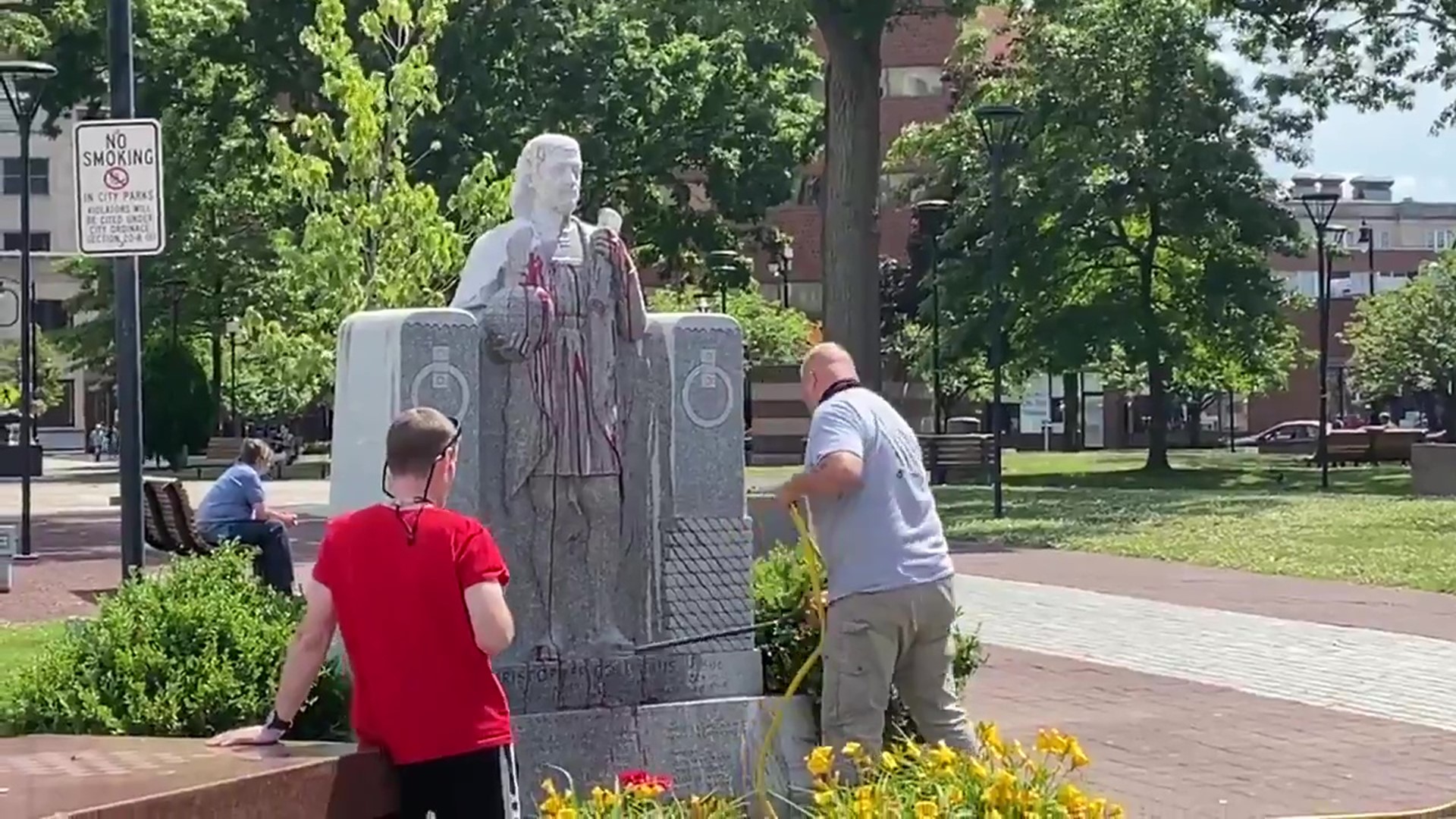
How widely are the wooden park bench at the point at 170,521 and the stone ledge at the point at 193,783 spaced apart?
1026 cm

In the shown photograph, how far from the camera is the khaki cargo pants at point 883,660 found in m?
7.25

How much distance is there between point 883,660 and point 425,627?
7.88 feet

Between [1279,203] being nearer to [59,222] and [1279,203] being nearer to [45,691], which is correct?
[45,691]

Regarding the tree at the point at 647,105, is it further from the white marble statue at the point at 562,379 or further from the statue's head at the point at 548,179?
the white marble statue at the point at 562,379

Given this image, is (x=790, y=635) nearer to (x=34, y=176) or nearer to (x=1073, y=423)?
(x=1073, y=423)

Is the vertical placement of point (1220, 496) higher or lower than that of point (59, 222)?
lower

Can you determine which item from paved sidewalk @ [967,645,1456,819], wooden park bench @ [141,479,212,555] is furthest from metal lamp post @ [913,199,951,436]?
paved sidewalk @ [967,645,1456,819]

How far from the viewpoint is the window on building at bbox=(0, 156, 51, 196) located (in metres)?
87.6

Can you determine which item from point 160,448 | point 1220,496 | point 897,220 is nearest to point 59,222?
point 897,220

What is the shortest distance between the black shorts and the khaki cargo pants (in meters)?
2.08

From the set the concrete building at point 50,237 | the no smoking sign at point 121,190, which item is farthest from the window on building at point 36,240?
the no smoking sign at point 121,190

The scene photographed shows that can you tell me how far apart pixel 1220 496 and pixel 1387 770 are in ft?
73.0

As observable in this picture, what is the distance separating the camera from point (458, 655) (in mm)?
5273

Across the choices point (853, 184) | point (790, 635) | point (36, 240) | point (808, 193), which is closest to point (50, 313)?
point (36, 240)
